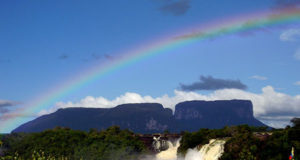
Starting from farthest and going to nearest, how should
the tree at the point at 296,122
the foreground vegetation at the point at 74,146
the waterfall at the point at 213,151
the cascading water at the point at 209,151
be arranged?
the foreground vegetation at the point at 74,146 → the cascading water at the point at 209,151 → the waterfall at the point at 213,151 → the tree at the point at 296,122

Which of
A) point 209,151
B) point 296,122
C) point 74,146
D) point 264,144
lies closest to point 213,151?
point 209,151

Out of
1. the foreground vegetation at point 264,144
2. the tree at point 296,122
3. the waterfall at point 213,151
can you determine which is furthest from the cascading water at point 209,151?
the tree at point 296,122

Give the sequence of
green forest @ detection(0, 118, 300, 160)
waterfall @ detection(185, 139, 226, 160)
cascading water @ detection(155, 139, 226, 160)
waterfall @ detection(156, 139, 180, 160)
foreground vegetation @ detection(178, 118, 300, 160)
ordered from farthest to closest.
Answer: waterfall @ detection(156, 139, 180, 160) → green forest @ detection(0, 118, 300, 160) → cascading water @ detection(155, 139, 226, 160) → waterfall @ detection(185, 139, 226, 160) → foreground vegetation @ detection(178, 118, 300, 160)

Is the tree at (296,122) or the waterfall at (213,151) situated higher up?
the tree at (296,122)

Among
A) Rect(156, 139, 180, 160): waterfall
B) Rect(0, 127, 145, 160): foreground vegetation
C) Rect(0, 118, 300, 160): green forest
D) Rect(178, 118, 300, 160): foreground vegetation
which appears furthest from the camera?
Rect(156, 139, 180, 160): waterfall

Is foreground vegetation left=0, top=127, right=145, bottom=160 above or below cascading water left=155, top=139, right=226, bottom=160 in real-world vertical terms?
above

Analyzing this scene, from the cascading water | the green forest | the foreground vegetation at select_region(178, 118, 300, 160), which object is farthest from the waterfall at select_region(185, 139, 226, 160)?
the green forest

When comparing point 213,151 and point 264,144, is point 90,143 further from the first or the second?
point 264,144

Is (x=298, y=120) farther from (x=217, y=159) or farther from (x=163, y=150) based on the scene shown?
(x=163, y=150)

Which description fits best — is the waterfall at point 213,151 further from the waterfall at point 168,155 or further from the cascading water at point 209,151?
the waterfall at point 168,155

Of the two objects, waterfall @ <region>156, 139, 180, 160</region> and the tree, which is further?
waterfall @ <region>156, 139, 180, 160</region>

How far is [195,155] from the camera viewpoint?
78875 mm

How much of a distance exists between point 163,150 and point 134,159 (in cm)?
3808

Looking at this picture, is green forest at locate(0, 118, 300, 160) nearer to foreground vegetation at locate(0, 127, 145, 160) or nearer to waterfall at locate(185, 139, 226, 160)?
foreground vegetation at locate(0, 127, 145, 160)
